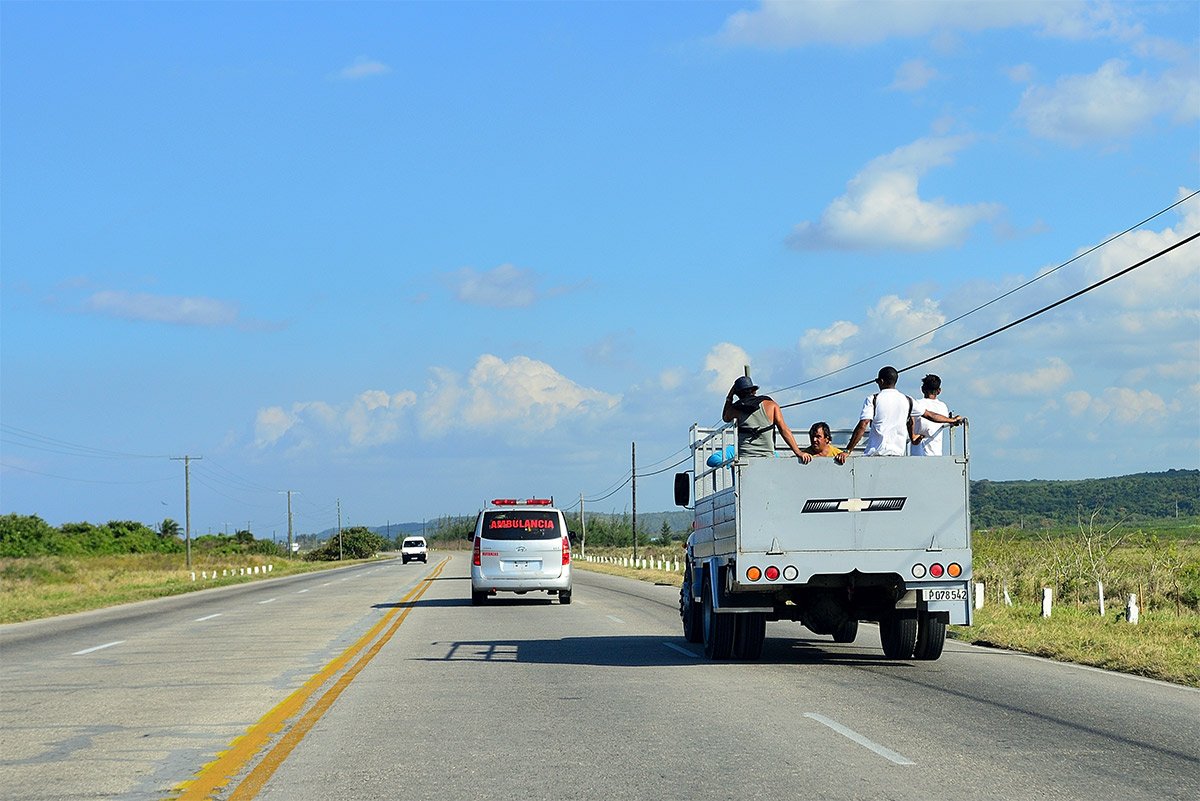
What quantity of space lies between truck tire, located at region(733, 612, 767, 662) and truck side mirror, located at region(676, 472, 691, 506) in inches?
101

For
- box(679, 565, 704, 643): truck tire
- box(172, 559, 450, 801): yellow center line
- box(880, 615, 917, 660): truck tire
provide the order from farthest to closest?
box(679, 565, 704, 643): truck tire → box(880, 615, 917, 660): truck tire → box(172, 559, 450, 801): yellow center line

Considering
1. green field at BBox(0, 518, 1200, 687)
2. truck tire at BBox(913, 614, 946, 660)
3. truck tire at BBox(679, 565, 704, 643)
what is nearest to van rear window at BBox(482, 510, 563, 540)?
green field at BBox(0, 518, 1200, 687)

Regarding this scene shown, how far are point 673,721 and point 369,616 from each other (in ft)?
51.4

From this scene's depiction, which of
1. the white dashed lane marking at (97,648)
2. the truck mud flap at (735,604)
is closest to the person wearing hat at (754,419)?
the truck mud flap at (735,604)

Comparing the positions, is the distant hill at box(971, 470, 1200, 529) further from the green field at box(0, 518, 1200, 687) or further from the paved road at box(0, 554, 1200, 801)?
the paved road at box(0, 554, 1200, 801)

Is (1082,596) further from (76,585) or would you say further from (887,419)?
(76,585)

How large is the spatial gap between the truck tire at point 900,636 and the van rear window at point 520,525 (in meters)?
13.2

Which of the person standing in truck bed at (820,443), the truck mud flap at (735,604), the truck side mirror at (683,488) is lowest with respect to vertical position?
the truck mud flap at (735,604)

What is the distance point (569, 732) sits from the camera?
32.9ft

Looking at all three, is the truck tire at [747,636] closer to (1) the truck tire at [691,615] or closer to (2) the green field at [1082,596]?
(1) the truck tire at [691,615]

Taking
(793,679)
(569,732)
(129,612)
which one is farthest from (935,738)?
(129,612)

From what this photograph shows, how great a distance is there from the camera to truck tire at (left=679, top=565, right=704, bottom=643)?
1729 centimetres

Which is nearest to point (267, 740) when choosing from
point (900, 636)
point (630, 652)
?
point (630, 652)

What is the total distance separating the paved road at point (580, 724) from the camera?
26.3 ft
